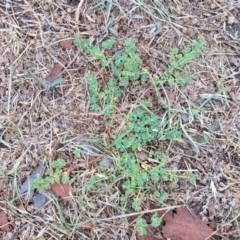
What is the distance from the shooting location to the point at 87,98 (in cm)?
199

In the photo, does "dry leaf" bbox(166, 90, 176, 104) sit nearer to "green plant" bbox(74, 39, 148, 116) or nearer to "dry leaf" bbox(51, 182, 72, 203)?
"green plant" bbox(74, 39, 148, 116)

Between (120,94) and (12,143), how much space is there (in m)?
0.50

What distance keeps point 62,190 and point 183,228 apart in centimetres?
52

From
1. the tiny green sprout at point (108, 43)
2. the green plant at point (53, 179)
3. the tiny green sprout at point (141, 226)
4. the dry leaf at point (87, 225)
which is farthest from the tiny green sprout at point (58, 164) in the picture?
the tiny green sprout at point (108, 43)

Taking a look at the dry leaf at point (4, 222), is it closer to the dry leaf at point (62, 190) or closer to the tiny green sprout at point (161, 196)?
the dry leaf at point (62, 190)

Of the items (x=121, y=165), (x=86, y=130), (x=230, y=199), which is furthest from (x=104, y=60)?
(x=230, y=199)

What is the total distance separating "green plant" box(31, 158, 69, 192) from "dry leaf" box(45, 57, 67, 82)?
0.35 meters

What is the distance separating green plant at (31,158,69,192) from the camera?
1915 millimetres

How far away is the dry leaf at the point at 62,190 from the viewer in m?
1.93

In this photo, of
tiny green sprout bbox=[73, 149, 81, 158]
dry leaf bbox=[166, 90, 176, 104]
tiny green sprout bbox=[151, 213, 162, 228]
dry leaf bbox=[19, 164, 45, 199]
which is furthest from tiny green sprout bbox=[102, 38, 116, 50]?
tiny green sprout bbox=[151, 213, 162, 228]

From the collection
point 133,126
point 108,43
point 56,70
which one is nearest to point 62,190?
point 133,126

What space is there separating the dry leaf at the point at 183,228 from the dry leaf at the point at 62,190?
0.39 metres

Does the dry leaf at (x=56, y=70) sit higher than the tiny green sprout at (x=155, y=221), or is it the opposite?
the dry leaf at (x=56, y=70)

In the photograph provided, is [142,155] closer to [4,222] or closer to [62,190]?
[62,190]
